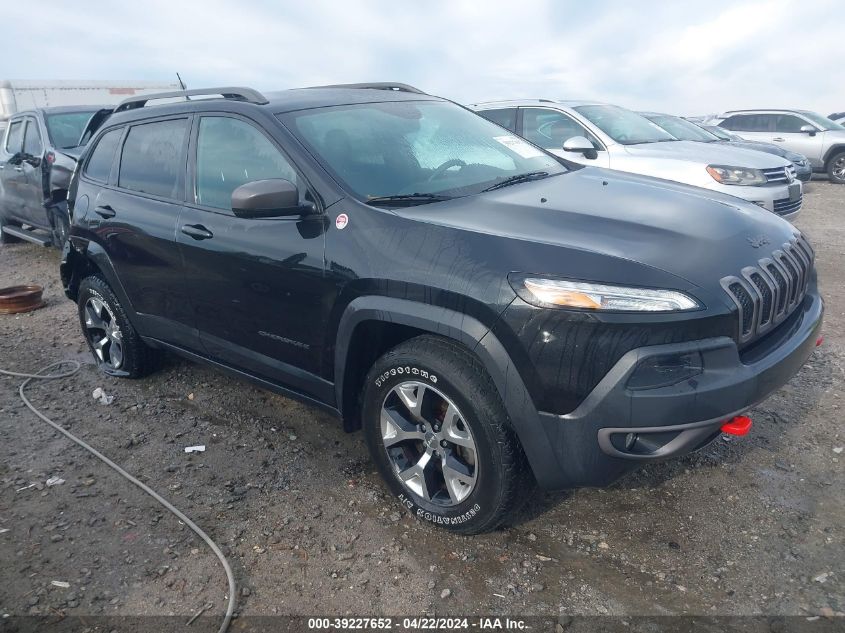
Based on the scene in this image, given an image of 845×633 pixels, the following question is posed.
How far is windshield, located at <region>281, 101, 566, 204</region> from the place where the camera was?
3051 mm

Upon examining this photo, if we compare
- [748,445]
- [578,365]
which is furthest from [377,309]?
[748,445]

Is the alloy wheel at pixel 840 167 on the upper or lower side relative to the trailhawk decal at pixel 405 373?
lower

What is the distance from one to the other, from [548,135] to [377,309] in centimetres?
579

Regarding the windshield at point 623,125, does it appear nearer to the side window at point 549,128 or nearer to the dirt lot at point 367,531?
the side window at point 549,128

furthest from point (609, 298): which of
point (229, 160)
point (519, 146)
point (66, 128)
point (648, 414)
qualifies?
point (66, 128)

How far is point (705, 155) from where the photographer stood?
7406mm

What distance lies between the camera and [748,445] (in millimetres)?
3385

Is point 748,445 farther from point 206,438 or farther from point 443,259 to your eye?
point 206,438

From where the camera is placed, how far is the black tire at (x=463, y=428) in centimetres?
249

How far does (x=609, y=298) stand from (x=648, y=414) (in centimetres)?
41

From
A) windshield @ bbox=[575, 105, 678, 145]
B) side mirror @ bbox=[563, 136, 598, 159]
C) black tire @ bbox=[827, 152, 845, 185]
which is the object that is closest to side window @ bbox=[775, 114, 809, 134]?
black tire @ bbox=[827, 152, 845, 185]

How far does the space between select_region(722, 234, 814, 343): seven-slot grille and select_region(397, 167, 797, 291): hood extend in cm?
4

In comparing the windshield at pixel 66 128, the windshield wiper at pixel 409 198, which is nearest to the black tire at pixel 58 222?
the windshield at pixel 66 128

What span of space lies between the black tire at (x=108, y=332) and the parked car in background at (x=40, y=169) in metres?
2.99
